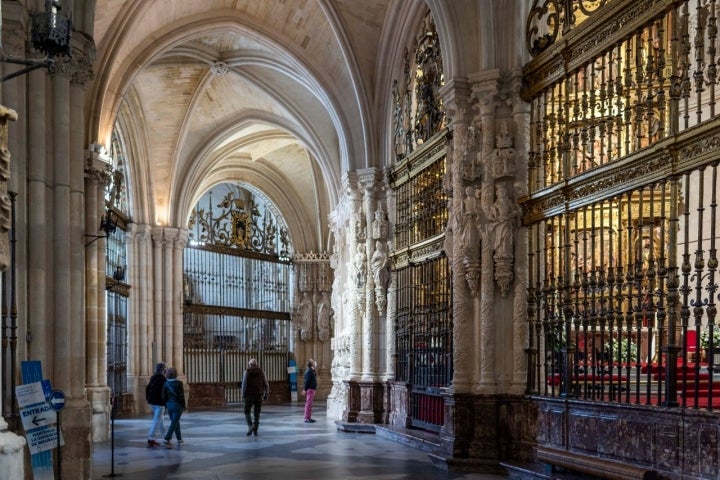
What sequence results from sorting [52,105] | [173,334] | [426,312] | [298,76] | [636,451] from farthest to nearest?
[173,334], [298,76], [426,312], [52,105], [636,451]

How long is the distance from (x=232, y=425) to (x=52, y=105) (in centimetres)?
1090

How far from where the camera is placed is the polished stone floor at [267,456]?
1223 centimetres

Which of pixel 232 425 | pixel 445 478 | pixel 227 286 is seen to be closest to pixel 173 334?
pixel 227 286

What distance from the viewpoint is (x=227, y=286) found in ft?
107

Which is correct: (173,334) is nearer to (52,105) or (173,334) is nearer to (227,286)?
(227,286)

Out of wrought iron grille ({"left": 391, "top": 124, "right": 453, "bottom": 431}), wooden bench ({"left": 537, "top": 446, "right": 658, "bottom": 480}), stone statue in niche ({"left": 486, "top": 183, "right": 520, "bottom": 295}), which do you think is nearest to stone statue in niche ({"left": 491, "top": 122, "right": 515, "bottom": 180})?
stone statue in niche ({"left": 486, "top": 183, "right": 520, "bottom": 295})

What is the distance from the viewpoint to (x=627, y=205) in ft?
38.7

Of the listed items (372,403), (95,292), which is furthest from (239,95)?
(372,403)

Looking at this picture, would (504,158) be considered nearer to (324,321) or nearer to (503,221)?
(503,221)

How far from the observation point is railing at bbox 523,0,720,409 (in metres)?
9.20

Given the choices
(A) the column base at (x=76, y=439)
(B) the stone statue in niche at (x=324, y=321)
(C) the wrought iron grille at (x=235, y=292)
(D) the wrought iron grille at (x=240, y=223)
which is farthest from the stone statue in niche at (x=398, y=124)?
(D) the wrought iron grille at (x=240, y=223)

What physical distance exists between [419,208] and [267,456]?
577 cm

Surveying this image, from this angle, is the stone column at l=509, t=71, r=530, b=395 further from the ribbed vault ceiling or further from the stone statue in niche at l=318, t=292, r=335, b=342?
the stone statue in niche at l=318, t=292, r=335, b=342

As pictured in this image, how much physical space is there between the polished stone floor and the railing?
234 cm
